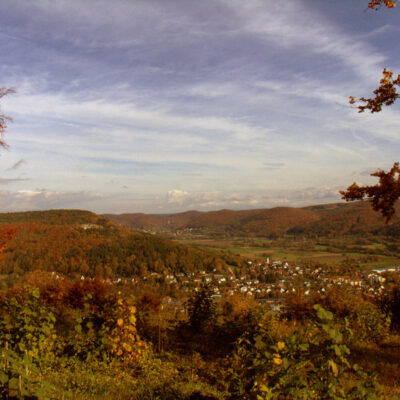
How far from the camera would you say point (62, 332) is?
784 centimetres

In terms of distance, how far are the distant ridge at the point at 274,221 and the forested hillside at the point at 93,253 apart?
4376cm

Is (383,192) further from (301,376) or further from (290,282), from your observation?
(290,282)

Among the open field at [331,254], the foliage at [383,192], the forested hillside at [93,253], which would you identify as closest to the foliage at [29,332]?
the foliage at [383,192]

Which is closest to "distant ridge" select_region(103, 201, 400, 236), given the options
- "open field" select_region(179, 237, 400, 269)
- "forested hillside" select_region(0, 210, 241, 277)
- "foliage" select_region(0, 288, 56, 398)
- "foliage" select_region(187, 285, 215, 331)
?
"open field" select_region(179, 237, 400, 269)

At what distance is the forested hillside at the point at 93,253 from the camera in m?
34.5

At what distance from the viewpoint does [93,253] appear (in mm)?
39969

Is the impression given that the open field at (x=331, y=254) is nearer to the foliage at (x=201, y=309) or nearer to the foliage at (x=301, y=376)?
the foliage at (x=201, y=309)

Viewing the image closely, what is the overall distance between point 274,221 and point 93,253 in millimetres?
97262

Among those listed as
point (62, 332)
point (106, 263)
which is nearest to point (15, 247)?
point (106, 263)

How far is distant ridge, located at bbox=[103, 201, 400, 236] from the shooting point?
86938 mm

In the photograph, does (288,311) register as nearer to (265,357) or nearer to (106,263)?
(265,357)

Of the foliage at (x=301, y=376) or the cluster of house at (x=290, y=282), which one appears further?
the cluster of house at (x=290, y=282)

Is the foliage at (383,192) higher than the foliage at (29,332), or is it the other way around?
the foliage at (383,192)

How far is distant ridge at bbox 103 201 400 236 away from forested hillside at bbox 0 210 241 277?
43.8 metres
